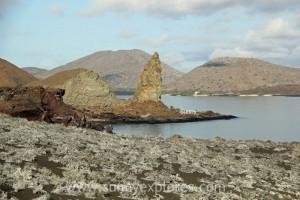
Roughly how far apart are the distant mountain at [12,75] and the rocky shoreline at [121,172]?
10540 cm

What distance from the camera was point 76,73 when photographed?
11925 centimetres

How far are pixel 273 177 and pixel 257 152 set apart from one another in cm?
937

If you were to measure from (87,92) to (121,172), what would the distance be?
105228mm

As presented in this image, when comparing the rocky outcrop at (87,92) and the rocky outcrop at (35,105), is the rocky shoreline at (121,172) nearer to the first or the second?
the rocky outcrop at (35,105)

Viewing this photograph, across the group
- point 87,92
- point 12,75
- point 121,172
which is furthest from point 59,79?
point 121,172

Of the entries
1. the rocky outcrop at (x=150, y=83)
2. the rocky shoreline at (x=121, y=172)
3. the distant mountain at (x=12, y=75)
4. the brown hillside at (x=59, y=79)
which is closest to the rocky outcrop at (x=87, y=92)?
the brown hillside at (x=59, y=79)

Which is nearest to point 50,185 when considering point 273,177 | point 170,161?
point 170,161

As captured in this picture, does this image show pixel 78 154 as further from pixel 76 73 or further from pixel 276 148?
pixel 76 73

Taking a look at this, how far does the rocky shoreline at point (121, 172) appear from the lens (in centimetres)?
1196

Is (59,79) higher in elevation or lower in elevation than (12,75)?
lower

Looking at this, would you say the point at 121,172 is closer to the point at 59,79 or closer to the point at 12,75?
the point at 59,79

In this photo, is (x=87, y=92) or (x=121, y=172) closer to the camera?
(x=121, y=172)

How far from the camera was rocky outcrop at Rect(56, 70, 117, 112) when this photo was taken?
384ft

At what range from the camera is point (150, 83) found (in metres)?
122
